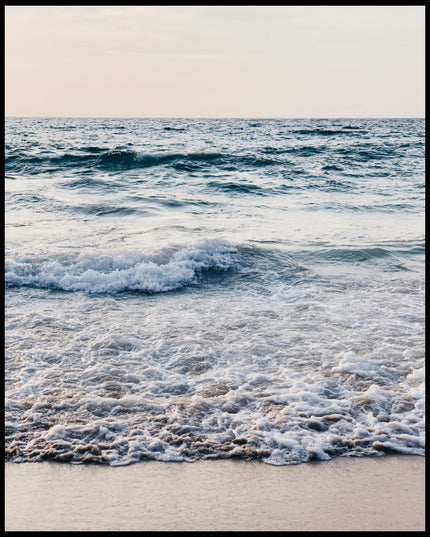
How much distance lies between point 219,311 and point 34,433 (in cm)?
350

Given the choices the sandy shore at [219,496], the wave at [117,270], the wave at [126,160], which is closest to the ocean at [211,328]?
the wave at [117,270]

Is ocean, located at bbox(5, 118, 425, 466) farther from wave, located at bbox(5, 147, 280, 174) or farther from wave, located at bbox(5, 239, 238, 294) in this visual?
wave, located at bbox(5, 147, 280, 174)

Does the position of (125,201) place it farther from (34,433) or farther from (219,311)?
(34,433)

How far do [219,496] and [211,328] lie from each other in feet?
10.6

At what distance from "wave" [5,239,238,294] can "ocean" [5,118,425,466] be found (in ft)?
0.09

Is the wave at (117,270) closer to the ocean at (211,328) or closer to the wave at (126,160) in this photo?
the ocean at (211,328)

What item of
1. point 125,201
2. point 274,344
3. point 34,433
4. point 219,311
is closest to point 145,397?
point 34,433

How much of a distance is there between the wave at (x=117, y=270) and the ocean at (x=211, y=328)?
1.1 inches

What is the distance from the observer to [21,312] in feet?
23.0

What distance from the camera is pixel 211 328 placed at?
6.53m

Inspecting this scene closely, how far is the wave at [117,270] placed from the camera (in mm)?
8273

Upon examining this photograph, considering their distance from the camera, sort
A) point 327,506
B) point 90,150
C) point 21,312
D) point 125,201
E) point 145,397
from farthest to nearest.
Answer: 1. point 90,150
2. point 125,201
3. point 21,312
4. point 145,397
5. point 327,506

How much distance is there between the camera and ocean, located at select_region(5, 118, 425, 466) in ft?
13.5

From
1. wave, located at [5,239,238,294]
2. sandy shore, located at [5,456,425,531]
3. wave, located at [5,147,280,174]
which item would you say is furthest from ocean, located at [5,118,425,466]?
wave, located at [5,147,280,174]
